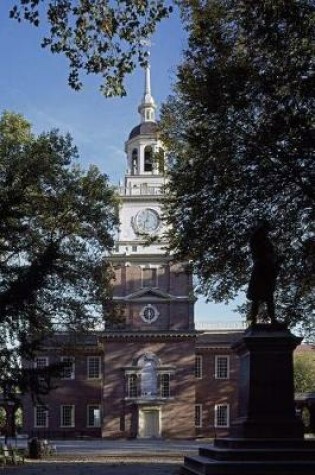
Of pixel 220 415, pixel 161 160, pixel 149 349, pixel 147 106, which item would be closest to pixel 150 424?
pixel 149 349

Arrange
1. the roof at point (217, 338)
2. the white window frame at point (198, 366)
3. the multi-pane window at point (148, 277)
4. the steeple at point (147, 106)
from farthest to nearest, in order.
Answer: the steeple at point (147, 106)
the roof at point (217, 338)
the white window frame at point (198, 366)
the multi-pane window at point (148, 277)

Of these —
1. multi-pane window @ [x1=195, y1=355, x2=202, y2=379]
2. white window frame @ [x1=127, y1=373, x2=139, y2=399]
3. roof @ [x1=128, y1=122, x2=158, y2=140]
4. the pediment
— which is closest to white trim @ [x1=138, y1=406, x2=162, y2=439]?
white window frame @ [x1=127, y1=373, x2=139, y2=399]

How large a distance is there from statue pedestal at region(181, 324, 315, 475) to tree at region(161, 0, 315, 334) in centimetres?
605

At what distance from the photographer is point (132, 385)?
54.2m

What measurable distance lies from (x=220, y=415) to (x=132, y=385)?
26.3 feet

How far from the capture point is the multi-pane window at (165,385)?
177ft

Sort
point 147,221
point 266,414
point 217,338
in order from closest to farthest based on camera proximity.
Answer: point 266,414 → point 147,221 → point 217,338

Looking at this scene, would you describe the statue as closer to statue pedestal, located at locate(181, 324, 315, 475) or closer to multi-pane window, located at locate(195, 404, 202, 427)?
statue pedestal, located at locate(181, 324, 315, 475)

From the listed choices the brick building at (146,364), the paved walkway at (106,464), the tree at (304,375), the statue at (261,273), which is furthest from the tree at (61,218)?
the tree at (304,375)

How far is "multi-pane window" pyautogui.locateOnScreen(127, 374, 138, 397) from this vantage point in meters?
54.1

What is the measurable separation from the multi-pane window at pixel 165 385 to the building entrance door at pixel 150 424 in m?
1.40

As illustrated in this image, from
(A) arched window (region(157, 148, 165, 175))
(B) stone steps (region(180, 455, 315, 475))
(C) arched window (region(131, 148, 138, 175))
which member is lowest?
(B) stone steps (region(180, 455, 315, 475))

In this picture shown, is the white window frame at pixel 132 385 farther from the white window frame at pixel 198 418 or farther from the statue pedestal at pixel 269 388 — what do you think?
the statue pedestal at pixel 269 388

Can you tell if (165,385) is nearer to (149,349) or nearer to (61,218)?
(149,349)
